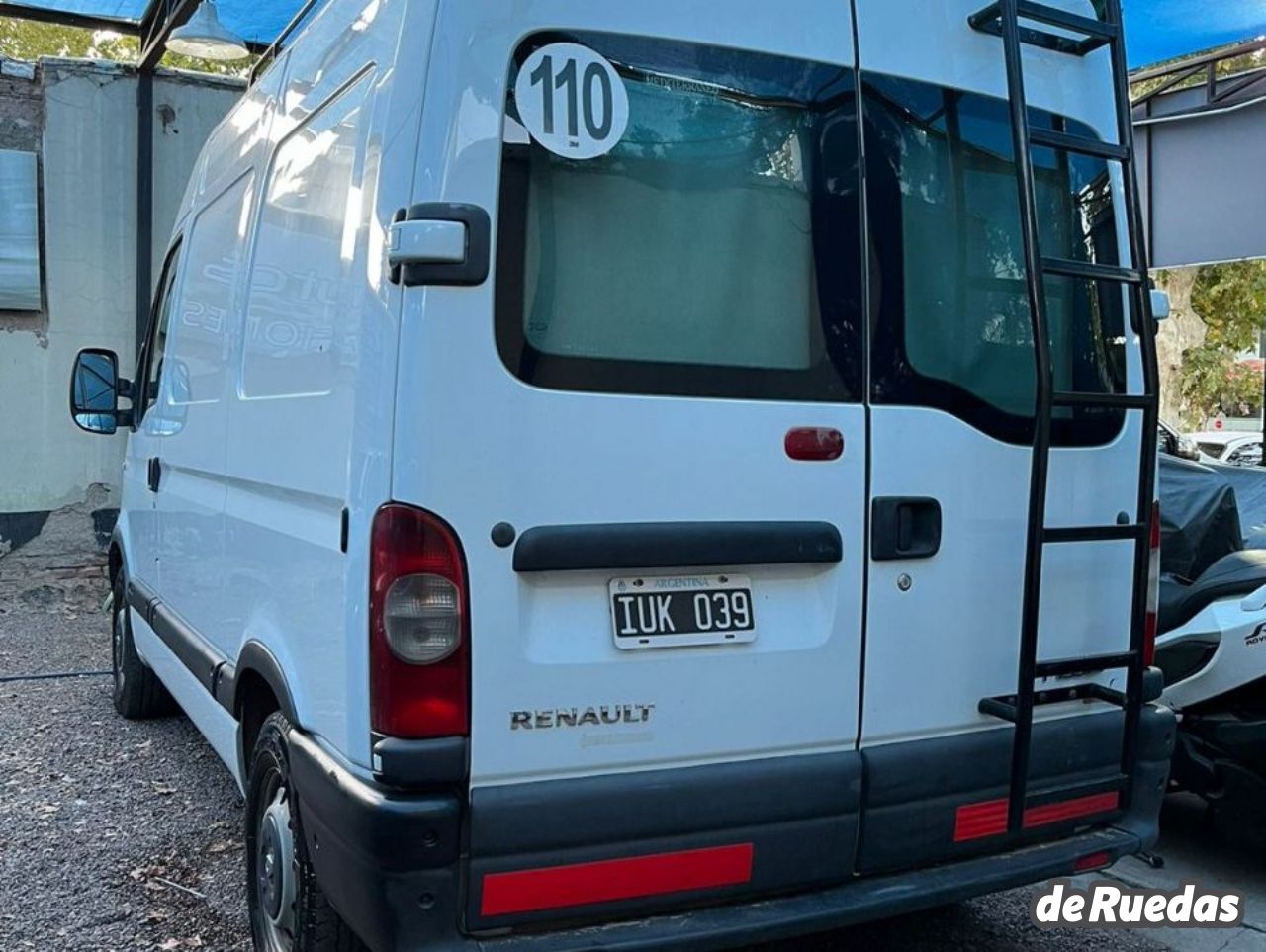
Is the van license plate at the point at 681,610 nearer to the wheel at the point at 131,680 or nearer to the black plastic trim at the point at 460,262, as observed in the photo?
the black plastic trim at the point at 460,262

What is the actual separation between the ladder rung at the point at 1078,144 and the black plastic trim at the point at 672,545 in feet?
3.60

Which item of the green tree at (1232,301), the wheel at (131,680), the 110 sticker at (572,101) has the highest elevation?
the green tree at (1232,301)

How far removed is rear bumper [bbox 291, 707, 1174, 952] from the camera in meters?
2.31

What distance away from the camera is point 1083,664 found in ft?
9.71

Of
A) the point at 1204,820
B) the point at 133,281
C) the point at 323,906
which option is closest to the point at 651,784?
the point at 323,906

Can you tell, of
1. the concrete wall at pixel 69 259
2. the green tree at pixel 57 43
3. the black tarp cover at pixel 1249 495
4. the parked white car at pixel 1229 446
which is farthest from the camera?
the parked white car at pixel 1229 446

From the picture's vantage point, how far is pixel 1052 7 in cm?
294

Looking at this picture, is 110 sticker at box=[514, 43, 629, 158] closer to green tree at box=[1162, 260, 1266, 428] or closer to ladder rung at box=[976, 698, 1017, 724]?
ladder rung at box=[976, 698, 1017, 724]

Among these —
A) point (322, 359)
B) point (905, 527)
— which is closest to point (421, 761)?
point (322, 359)

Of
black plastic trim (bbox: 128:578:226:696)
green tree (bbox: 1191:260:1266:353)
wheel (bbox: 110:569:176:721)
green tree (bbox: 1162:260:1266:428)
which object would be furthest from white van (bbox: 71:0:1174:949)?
green tree (bbox: 1191:260:1266:353)

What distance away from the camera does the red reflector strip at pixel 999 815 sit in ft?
9.25

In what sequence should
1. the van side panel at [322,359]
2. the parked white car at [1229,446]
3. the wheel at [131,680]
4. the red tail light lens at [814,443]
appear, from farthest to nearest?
the parked white car at [1229,446], the wheel at [131,680], the red tail light lens at [814,443], the van side panel at [322,359]

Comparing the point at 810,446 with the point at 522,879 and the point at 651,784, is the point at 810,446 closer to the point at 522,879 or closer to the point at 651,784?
the point at 651,784

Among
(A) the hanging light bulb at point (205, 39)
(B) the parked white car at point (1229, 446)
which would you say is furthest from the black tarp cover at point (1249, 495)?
(B) the parked white car at point (1229, 446)
